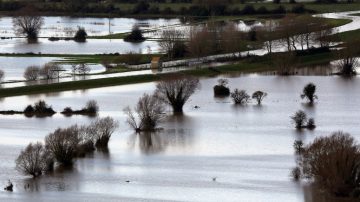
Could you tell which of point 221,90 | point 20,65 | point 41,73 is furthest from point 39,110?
point 20,65

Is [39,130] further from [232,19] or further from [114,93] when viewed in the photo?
[232,19]

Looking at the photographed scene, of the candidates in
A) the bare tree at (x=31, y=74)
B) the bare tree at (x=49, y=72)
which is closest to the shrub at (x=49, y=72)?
the bare tree at (x=49, y=72)

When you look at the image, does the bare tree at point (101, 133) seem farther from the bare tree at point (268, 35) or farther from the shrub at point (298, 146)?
the bare tree at point (268, 35)

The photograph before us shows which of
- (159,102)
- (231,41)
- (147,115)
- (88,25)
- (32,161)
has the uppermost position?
(88,25)

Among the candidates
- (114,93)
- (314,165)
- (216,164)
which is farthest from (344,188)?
(114,93)

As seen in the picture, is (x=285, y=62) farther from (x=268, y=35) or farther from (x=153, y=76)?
(x=268, y=35)

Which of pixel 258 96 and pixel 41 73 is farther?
pixel 41 73
